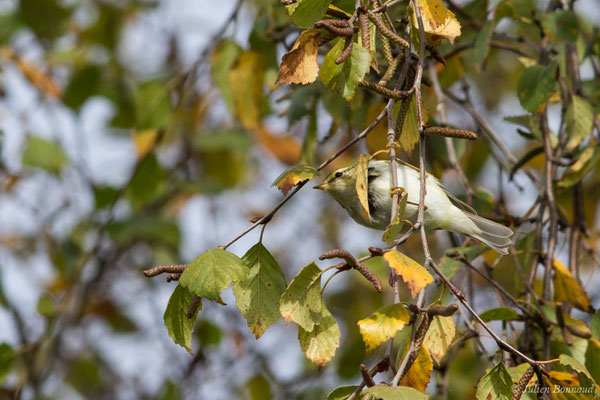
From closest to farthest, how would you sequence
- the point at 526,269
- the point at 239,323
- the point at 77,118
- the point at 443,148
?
the point at 526,269 < the point at 443,148 < the point at 77,118 < the point at 239,323

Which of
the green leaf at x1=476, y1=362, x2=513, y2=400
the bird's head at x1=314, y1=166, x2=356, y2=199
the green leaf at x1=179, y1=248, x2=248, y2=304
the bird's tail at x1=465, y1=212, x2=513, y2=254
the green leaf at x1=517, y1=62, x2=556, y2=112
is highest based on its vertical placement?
the green leaf at x1=179, y1=248, x2=248, y2=304

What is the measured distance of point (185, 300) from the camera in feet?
4.23

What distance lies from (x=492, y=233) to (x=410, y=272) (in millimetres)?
1007

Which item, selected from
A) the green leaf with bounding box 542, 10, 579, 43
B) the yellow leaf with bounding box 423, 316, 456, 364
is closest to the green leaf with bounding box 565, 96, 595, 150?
the green leaf with bounding box 542, 10, 579, 43

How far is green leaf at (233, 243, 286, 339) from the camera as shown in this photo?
1.29 metres

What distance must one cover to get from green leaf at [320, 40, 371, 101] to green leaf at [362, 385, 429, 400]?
22.2 inches

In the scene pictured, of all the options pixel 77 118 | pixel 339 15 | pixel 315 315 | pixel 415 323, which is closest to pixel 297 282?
pixel 315 315

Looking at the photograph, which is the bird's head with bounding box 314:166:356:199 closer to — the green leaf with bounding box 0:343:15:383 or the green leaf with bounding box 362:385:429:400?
the green leaf with bounding box 362:385:429:400

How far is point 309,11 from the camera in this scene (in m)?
1.25

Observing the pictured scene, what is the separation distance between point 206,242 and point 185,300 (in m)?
2.86

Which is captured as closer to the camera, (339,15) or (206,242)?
(339,15)

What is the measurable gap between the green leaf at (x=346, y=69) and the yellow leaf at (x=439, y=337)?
1.58ft

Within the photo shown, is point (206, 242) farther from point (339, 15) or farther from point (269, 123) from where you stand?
point (339, 15)

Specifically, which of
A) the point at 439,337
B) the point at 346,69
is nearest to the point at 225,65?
the point at 346,69
